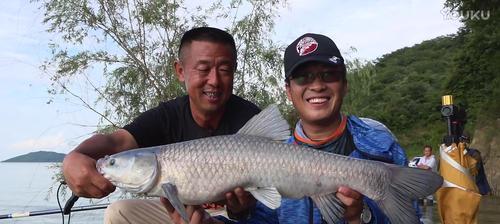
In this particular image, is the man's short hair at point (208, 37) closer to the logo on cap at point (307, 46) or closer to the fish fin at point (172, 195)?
the logo on cap at point (307, 46)

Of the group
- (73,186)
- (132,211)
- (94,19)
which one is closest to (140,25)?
(94,19)

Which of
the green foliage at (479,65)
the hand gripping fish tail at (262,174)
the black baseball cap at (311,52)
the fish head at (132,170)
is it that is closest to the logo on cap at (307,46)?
the black baseball cap at (311,52)

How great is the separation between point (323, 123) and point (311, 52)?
422 millimetres

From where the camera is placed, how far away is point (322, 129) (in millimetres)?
3660

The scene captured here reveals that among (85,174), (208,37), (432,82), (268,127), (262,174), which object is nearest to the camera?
(262,174)

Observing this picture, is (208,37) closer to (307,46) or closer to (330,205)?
(307,46)

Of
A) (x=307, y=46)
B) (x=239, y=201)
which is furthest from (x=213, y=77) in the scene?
(x=239, y=201)

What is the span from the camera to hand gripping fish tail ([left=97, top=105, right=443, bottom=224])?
3031mm

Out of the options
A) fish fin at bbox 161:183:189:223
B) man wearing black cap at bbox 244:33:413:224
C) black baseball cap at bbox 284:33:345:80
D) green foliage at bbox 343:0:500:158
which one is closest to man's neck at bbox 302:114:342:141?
man wearing black cap at bbox 244:33:413:224

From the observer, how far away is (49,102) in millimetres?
11688

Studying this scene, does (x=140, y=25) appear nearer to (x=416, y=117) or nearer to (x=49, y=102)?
(x=49, y=102)

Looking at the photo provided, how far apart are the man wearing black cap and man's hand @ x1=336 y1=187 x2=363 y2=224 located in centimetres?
6

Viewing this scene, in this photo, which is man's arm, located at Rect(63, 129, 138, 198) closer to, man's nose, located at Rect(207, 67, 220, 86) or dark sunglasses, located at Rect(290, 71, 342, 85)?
man's nose, located at Rect(207, 67, 220, 86)

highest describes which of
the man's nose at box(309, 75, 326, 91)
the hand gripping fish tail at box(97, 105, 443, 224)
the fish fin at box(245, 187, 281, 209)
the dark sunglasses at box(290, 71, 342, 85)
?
the dark sunglasses at box(290, 71, 342, 85)
